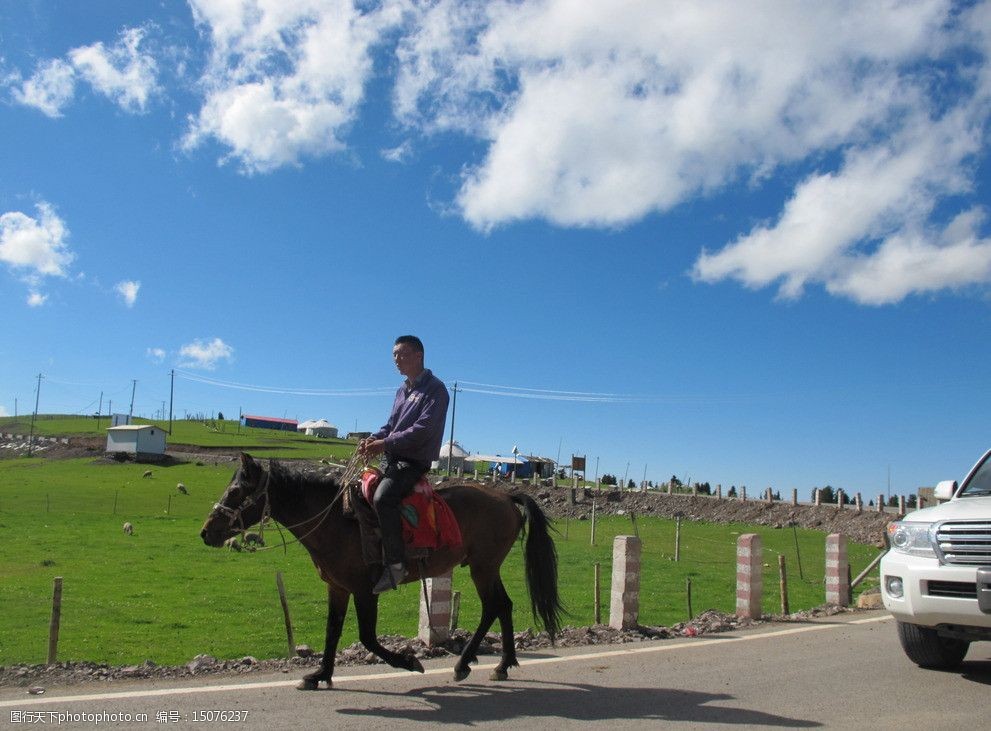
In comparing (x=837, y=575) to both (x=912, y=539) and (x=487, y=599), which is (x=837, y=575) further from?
(x=487, y=599)

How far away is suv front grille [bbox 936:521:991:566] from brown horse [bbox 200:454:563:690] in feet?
12.7

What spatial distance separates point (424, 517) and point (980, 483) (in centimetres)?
576

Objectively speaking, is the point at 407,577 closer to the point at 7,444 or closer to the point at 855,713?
the point at 855,713

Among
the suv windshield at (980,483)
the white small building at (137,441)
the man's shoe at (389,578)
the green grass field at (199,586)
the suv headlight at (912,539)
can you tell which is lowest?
the green grass field at (199,586)

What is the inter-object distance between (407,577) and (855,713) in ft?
12.2

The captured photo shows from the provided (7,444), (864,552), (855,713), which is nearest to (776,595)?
(855,713)

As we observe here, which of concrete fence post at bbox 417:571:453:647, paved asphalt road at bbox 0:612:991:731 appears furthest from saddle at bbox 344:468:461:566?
concrete fence post at bbox 417:571:453:647

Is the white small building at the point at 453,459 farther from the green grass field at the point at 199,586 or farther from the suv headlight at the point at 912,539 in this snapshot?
the suv headlight at the point at 912,539

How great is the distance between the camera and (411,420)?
7.20 m

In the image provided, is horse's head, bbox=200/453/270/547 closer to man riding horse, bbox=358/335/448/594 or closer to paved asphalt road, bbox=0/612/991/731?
man riding horse, bbox=358/335/448/594

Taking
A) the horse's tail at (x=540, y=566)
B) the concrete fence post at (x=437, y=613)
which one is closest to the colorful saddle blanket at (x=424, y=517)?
the horse's tail at (x=540, y=566)

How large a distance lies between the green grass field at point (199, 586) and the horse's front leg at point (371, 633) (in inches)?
62.2

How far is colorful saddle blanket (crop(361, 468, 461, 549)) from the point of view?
6938mm

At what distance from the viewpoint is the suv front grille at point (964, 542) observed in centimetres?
650
